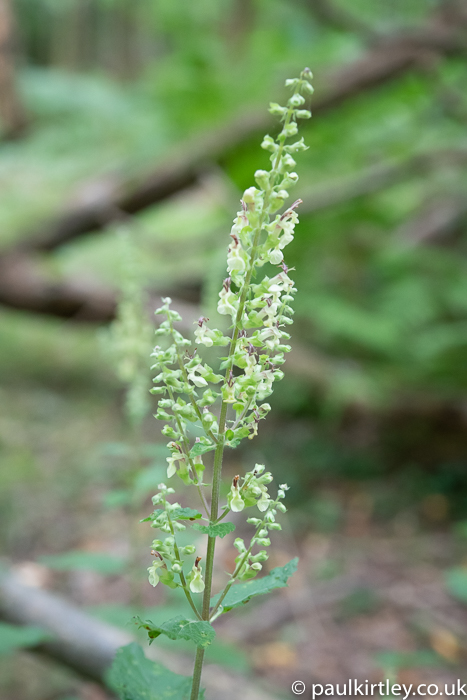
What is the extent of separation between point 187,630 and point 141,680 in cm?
30

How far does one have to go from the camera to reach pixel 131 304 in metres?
2.16

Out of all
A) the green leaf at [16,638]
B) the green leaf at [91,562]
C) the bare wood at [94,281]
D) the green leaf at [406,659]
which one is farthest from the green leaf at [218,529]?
the bare wood at [94,281]

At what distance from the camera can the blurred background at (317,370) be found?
3.24m

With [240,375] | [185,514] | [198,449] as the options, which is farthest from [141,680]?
[240,375]

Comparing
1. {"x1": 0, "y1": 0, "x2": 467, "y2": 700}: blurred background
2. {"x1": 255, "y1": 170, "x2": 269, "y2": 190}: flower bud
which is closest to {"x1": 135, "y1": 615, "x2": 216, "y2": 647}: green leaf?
{"x1": 255, "y1": 170, "x2": 269, "y2": 190}: flower bud

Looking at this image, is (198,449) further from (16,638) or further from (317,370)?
(317,370)

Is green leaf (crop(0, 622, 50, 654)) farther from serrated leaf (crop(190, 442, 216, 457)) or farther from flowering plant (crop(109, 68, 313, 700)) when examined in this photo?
serrated leaf (crop(190, 442, 216, 457))

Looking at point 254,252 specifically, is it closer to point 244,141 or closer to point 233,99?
point 244,141

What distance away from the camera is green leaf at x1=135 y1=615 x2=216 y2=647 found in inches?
35.9

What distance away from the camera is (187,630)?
0.93 meters

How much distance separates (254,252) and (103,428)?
4.58 meters

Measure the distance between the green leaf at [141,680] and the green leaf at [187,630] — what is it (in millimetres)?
→ 224

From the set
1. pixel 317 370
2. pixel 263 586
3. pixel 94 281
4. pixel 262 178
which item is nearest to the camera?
pixel 262 178

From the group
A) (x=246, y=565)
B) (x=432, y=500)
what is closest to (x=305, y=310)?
(x=432, y=500)
